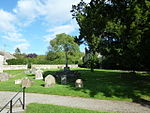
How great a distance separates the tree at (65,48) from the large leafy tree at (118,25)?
43235mm

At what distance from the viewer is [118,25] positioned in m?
14.2

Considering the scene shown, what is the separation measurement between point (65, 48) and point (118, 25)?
4770 cm

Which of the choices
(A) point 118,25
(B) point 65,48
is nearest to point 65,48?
(B) point 65,48

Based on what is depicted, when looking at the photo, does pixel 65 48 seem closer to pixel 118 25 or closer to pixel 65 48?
pixel 65 48

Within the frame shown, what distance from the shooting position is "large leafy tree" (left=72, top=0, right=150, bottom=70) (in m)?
13.3

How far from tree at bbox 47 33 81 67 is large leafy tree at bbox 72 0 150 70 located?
142 ft

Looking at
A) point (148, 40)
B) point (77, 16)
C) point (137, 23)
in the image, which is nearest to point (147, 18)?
point (137, 23)

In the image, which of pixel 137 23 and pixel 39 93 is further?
pixel 137 23

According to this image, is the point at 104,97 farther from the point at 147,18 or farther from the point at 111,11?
the point at 111,11

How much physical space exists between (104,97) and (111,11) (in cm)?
958

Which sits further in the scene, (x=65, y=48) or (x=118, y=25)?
(x=65, y=48)

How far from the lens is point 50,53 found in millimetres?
64312

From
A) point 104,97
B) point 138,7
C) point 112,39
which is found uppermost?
point 138,7

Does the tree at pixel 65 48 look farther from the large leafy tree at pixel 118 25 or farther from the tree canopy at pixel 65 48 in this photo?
the large leafy tree at pixel 118 25
